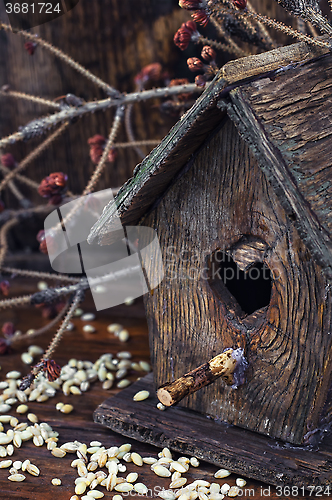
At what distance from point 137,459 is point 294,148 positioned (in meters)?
0.57

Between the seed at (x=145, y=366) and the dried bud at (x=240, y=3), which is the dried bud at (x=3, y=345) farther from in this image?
the dried bud at (x=240, y=3)

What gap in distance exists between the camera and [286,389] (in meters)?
0.76

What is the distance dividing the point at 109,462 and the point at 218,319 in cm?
30

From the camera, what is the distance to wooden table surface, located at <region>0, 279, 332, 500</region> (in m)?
0.75

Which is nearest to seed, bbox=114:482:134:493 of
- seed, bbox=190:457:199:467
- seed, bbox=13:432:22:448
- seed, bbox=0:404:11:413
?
seed, bbox=190:457:199:467

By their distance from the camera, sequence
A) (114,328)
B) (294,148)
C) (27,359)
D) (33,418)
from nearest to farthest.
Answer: (294,148) < (33,418) < (27,359) < (114,328)

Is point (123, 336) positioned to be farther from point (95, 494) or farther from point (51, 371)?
point (95, 494)

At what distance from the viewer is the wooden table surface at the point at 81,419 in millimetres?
751

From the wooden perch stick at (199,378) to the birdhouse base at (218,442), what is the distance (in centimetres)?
10

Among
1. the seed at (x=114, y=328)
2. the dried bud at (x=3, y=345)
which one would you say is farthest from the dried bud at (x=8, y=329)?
the seed at (x=114, y=328)

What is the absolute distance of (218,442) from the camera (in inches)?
31.2

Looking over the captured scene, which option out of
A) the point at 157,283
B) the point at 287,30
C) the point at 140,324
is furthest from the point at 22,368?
the point at 287,30

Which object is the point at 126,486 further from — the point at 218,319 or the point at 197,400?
the point at 218,319

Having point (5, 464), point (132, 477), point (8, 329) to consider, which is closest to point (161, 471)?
point (132, 477)
